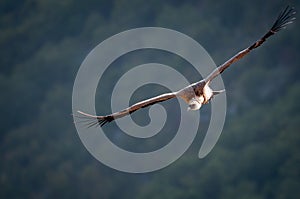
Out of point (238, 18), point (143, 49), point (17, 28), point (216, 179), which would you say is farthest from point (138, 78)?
point (17, 28)

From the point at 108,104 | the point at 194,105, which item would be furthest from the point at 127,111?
the point at 108,104

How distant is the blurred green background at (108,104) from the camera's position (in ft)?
148

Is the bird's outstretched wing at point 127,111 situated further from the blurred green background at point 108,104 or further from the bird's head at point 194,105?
the blurred green background at point 108,104

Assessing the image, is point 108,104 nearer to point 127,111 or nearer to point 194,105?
point 127,111

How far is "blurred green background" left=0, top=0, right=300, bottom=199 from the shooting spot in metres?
45.2

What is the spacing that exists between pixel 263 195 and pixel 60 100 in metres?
24.9

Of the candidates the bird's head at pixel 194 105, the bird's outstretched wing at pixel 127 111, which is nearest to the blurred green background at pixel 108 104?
the bird's outstretched wing at pixel 127 111

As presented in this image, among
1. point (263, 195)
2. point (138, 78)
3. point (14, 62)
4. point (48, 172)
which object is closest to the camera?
point (263, 195)

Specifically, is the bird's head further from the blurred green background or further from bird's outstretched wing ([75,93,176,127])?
the blurred green background

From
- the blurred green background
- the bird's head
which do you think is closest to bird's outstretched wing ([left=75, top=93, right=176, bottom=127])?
the bird's head

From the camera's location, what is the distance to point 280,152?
44500 millimetres

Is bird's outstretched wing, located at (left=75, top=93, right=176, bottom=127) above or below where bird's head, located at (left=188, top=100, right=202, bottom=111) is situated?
above

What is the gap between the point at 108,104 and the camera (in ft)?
185

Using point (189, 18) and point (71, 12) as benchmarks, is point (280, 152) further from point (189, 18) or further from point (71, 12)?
point (71, 12)
